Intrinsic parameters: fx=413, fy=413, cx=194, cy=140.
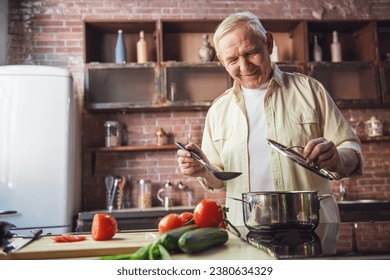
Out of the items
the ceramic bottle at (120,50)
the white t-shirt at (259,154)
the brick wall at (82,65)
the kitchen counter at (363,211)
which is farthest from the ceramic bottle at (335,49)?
the white t-shirt at (259,154)

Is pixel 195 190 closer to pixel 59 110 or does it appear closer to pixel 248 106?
pixel 59 110

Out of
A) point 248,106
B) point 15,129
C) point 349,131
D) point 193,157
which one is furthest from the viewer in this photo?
point 15,129

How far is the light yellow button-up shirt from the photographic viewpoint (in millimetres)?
1403

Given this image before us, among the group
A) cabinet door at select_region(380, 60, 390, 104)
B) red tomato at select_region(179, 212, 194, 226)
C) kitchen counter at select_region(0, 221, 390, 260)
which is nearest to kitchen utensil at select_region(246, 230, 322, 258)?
kitchen counter at select_region(0, 221, 390, 260)

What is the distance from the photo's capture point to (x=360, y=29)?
3.05m

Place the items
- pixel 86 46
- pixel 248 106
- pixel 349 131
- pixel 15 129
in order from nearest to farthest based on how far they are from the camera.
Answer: pixel 349 131 → pixel 248 106 → pixel 15 129 → pixel 86 46

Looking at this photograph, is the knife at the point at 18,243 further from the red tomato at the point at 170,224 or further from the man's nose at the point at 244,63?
the man's nose at the point at 244,63

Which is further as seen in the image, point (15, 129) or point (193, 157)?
point (15, 129)

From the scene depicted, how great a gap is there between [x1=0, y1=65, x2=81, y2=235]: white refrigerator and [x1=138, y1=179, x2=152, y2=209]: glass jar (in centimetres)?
51

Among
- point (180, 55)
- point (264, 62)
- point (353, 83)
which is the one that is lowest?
point (264, 62)

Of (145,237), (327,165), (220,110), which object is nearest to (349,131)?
(327,165)

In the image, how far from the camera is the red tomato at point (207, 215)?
3.36 feet

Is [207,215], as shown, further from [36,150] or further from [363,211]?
[363,211]

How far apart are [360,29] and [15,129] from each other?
8.10 ft
